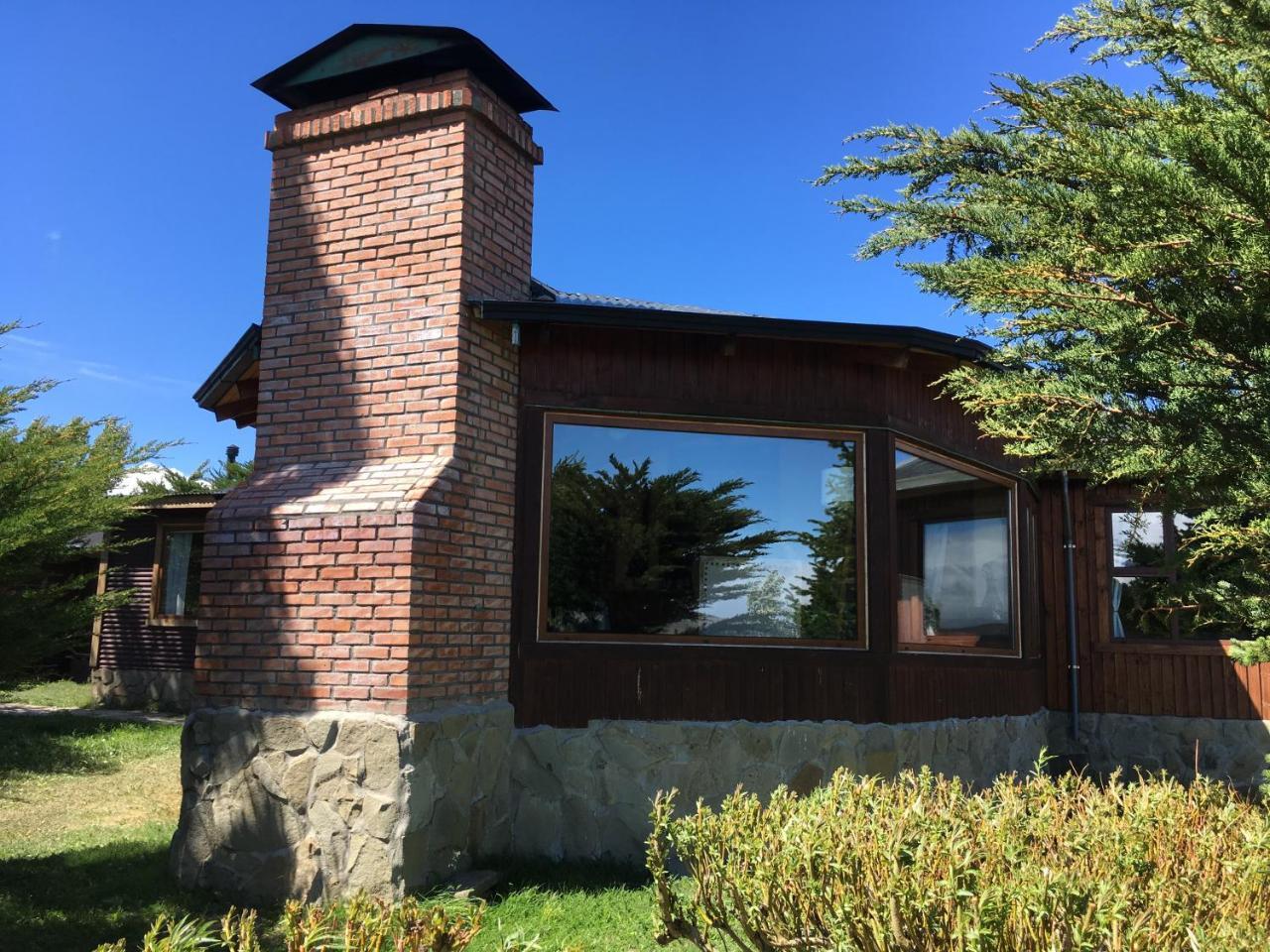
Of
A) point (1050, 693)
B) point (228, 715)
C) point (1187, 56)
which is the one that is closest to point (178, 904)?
point (228, 715)

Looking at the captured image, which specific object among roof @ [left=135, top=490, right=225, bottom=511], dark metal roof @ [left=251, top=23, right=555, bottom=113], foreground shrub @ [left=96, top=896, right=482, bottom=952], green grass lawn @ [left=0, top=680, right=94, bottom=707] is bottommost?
green grass lawn @ [left=0, top=680, right=94, bottom=707]

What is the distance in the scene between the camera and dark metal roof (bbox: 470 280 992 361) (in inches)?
245

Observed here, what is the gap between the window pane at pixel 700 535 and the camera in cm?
661

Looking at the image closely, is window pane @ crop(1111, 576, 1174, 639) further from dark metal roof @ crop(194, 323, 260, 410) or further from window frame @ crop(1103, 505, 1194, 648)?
dark metal roof @ crop(194, 323, 260, 410)

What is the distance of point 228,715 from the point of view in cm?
602

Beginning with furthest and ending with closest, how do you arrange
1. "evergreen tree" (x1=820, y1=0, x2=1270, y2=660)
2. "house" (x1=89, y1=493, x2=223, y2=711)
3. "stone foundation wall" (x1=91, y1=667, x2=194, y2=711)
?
"house" (x1=89, y1=493, x2=223, y2=711) → "stone foundation wall" (x1=91, y1=667, x2=194, y2=711) → "evergreen tree" (x1=820, y1=0, x2=1270, y2=660)

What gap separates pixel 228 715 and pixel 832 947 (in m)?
4.39

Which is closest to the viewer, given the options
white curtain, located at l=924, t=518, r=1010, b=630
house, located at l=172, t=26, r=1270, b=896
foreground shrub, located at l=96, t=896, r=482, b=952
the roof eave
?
foreground shrub, located at l=96, t=896, r=482, b=952

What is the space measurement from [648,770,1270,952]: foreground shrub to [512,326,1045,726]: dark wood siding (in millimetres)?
2758

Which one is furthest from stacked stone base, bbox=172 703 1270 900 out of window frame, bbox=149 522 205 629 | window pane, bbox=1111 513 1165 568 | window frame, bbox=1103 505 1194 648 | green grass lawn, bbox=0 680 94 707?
green grass lawn, bbox=0 680 94 707

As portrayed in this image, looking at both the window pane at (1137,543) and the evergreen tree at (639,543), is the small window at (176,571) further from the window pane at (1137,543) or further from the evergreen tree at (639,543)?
the window pane at (1137,543)

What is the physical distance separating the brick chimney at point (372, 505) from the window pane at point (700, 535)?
0.47 meters

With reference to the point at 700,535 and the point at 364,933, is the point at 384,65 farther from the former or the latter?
the point at 364,933

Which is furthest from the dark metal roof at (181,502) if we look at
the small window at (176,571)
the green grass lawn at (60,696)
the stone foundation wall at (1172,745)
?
the stone foundation wall at (1172,745)
